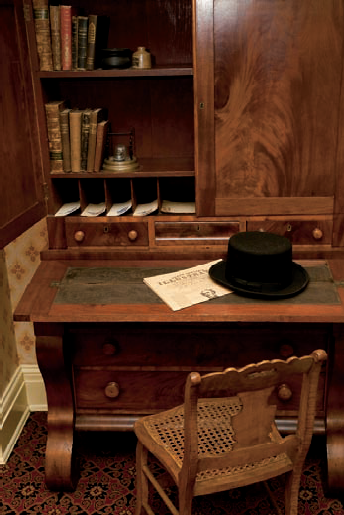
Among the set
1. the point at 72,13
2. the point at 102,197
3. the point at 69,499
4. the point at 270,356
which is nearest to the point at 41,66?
the point at 72,13

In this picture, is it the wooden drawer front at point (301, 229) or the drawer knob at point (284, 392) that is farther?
the wooden drawer front at point (301, 229)

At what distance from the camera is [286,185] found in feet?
7.61

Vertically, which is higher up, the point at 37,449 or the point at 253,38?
the point at 253,38

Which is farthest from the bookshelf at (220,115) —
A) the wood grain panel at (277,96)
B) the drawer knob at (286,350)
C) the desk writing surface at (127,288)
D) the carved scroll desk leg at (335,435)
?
the carved scroll desk leg at (335,435)

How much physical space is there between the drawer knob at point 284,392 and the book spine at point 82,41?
1462 mm

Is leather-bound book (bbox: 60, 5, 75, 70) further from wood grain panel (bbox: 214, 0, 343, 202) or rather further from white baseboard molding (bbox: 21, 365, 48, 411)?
white baseboard molding (bbox: 21, 365, 48, 411)

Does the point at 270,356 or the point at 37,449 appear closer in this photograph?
the point at 270,356

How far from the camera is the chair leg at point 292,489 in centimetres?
187

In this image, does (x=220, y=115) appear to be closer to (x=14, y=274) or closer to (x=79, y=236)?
(x=79, y=236)

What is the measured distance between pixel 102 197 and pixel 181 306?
85cm

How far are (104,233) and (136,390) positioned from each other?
26.0 inches

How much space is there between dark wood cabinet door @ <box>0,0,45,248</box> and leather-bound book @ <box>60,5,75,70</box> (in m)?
0.14

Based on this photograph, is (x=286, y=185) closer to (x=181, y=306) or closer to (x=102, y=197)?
(x=181, y=306)

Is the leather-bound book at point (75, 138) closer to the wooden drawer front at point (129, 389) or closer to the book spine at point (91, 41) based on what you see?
the book spine at point (91, 41)
